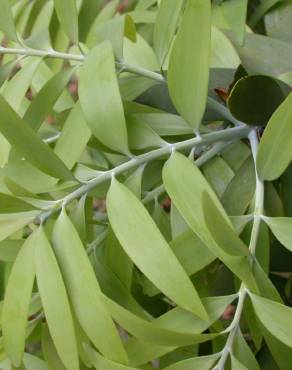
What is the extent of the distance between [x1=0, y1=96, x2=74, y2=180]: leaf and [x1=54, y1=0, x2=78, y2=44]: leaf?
0.14 m

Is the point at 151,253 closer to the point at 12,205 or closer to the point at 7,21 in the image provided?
the point at 12,205

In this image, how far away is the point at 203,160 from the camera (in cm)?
56

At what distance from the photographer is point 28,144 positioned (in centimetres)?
46

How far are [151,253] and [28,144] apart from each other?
13 cm

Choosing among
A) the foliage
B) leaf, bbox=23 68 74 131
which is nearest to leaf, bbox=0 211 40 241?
the foliage

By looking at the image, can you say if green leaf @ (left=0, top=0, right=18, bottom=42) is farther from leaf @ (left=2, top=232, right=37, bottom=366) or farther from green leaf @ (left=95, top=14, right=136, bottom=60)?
leaf @ (left=2, top=232, right=37, bottom=366)

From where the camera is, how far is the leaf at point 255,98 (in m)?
0.50

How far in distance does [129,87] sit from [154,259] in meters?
0.20

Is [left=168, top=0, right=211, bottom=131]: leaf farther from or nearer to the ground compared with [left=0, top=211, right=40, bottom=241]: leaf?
farther from the ground

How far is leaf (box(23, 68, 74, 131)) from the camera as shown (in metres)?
0.55

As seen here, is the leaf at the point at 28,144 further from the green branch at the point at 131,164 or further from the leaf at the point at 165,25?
the leaf at the point at 165,25

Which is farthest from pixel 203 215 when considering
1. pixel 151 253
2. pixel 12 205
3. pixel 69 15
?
pixel 69 15

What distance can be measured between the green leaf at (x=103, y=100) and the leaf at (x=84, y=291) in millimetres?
77

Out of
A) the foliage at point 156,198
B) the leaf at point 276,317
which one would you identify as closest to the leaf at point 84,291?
the foliage at point 156,198
